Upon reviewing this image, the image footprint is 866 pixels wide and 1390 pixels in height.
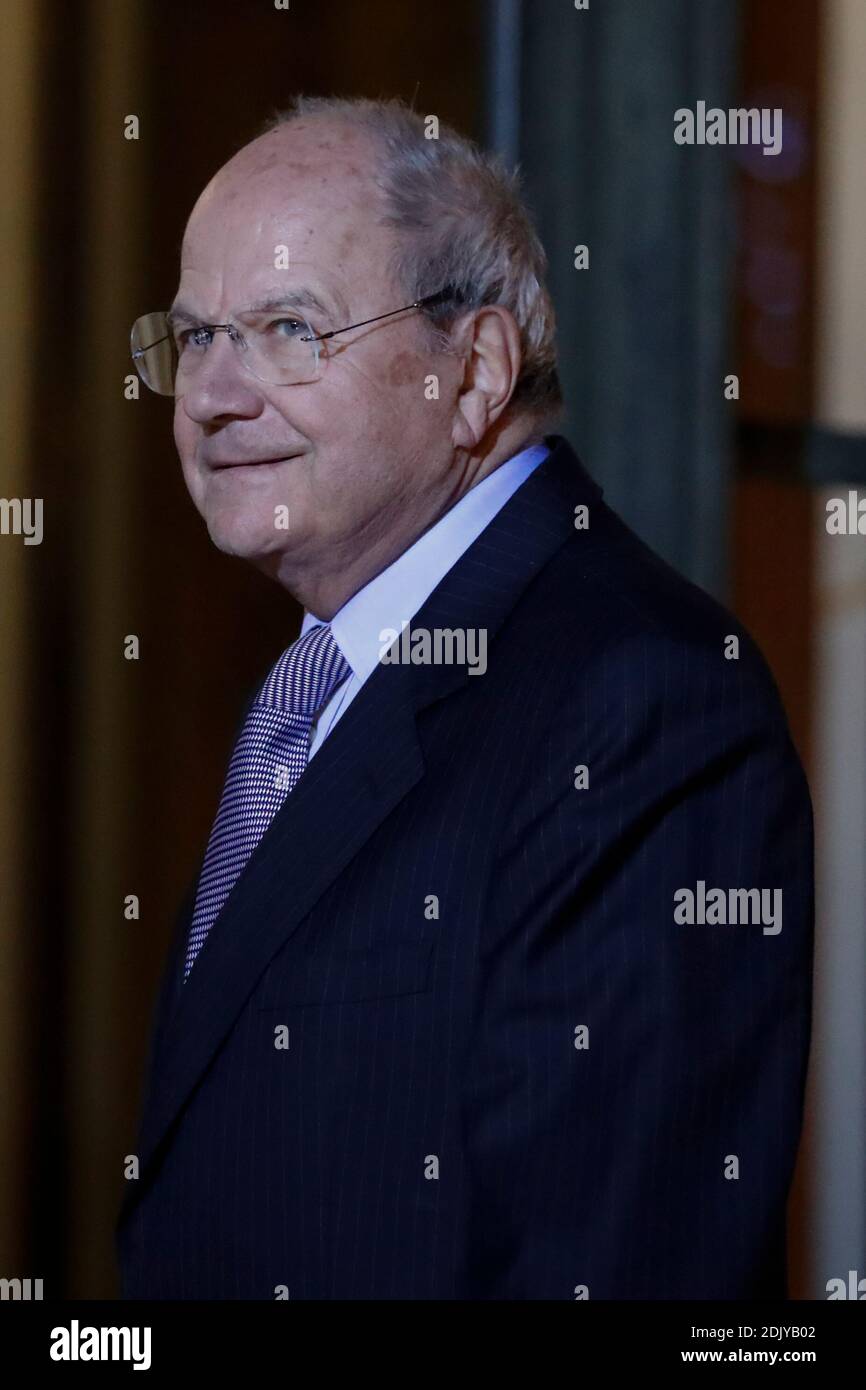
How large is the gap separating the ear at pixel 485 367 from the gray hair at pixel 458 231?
16 mm

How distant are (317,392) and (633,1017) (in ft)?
1.98

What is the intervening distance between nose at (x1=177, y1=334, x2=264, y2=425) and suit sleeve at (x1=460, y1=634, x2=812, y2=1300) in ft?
1.35

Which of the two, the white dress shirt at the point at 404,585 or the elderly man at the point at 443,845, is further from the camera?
the white dress shirt at the point at 404,585

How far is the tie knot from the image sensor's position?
5.29 ft

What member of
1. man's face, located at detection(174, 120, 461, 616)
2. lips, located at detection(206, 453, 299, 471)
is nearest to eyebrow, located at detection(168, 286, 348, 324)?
man's face, located at detection(174, 120, 461, 616)

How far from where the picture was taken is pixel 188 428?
A: 5.34 ft

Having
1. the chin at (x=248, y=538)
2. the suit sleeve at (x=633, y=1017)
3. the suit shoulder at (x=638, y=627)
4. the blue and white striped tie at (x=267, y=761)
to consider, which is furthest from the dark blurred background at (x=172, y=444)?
the suit sleeve at (x=633, y=1017)

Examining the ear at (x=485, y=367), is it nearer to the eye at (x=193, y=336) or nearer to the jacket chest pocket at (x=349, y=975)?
the eye at (x=193, y=336)

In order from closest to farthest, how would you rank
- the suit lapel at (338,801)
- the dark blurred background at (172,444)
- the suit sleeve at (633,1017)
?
the suit sleeve at (633,1017) → the suit lapel at (338,801) → the dark blurred background at (172,444)

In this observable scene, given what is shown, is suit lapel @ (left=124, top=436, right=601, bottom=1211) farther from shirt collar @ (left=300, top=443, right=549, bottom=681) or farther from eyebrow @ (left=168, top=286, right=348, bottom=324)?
eyebrow @ (left=168, top=286, right=348, bottom=324)

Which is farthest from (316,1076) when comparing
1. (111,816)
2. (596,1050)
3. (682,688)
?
(111,816)

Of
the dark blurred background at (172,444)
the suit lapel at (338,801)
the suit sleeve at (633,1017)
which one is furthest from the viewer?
the dark blurred background at (172,444)

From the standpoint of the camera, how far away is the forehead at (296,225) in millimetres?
1556
